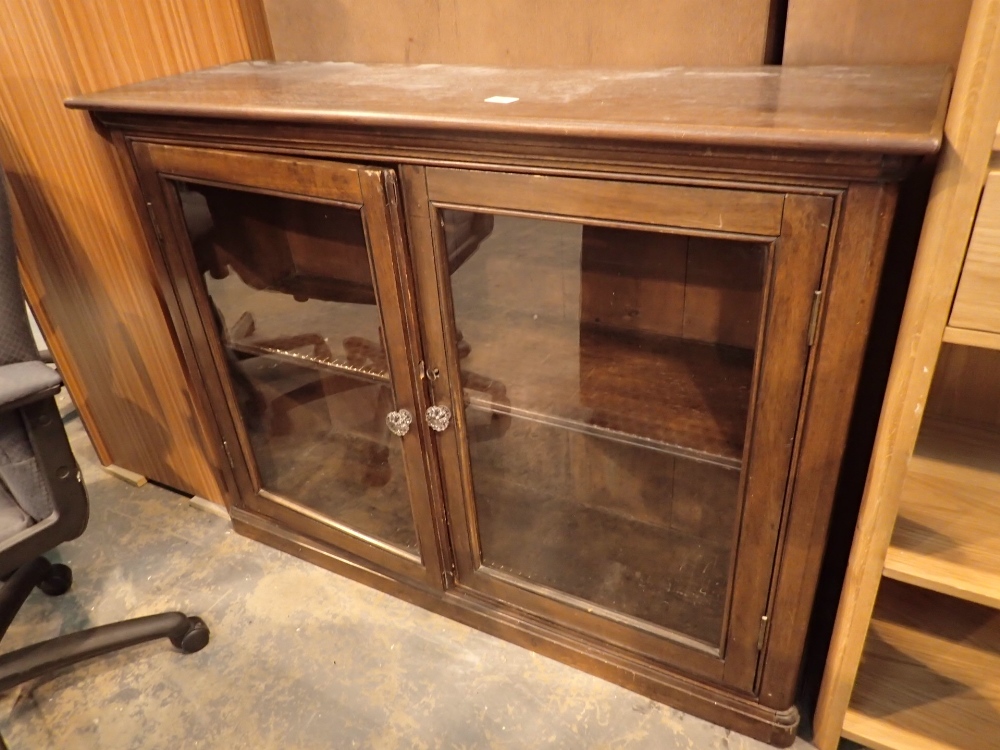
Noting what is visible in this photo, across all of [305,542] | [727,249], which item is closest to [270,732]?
[305,542]

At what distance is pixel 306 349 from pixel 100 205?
1.59ft

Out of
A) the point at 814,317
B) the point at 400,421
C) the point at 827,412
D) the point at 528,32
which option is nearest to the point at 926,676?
the point at 827,412

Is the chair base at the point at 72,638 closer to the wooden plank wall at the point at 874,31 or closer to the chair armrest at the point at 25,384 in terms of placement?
the chair armrest at the point at 25,384

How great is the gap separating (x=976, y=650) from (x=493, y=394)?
2.83ft

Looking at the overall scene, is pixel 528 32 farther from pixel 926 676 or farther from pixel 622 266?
pixel 926 676

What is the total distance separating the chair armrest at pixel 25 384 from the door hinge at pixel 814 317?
1.02 metres

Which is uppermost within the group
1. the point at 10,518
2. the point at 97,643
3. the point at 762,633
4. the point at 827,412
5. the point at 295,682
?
the point at 827,412

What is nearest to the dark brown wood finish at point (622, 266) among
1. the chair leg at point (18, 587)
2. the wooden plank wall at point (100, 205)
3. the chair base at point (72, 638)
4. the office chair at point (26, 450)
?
the wooden plank wall at point (100, 205)

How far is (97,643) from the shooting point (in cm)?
130

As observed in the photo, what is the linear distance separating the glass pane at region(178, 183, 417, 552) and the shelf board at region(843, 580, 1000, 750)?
0.82 metres

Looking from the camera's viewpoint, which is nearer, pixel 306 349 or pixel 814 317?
pixel 814 317

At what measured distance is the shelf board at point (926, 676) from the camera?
1.06 meters

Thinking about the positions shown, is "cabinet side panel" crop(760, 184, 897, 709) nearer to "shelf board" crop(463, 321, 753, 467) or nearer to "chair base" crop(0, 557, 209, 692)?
"shelf board" crop(463, 321, 753, 467)

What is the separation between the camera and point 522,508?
51.8 inches
